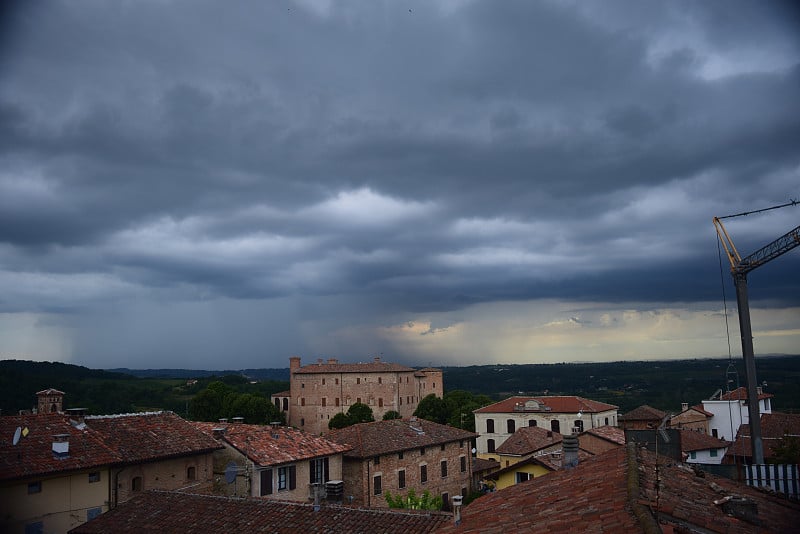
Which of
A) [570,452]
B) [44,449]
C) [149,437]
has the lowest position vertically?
[149,437]

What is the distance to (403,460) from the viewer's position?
116 feet

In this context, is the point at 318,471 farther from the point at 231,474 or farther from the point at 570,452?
the point at 570,452

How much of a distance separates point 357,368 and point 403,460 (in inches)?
2308

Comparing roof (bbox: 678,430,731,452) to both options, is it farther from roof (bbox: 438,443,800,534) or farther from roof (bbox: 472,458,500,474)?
roof (bbox: 438,443,800,534)

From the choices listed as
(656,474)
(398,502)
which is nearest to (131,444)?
(398,502)

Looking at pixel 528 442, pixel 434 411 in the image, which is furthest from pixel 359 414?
pixel 528 442

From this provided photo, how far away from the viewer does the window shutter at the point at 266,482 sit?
26.9 meters

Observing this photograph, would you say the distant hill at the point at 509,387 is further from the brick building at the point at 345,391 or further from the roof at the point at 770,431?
the brick building at the point at 345,391

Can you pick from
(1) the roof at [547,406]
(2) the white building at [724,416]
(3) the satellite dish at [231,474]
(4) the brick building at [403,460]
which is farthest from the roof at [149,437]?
(2) the white building at [724,416]

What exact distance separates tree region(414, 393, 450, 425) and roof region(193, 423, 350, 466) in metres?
42.1

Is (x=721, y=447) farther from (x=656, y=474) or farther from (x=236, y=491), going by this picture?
(x=656, y=474)

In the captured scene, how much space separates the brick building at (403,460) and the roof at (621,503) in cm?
2105

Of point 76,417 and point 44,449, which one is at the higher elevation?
point 76,417

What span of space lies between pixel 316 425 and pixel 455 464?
56537mm
